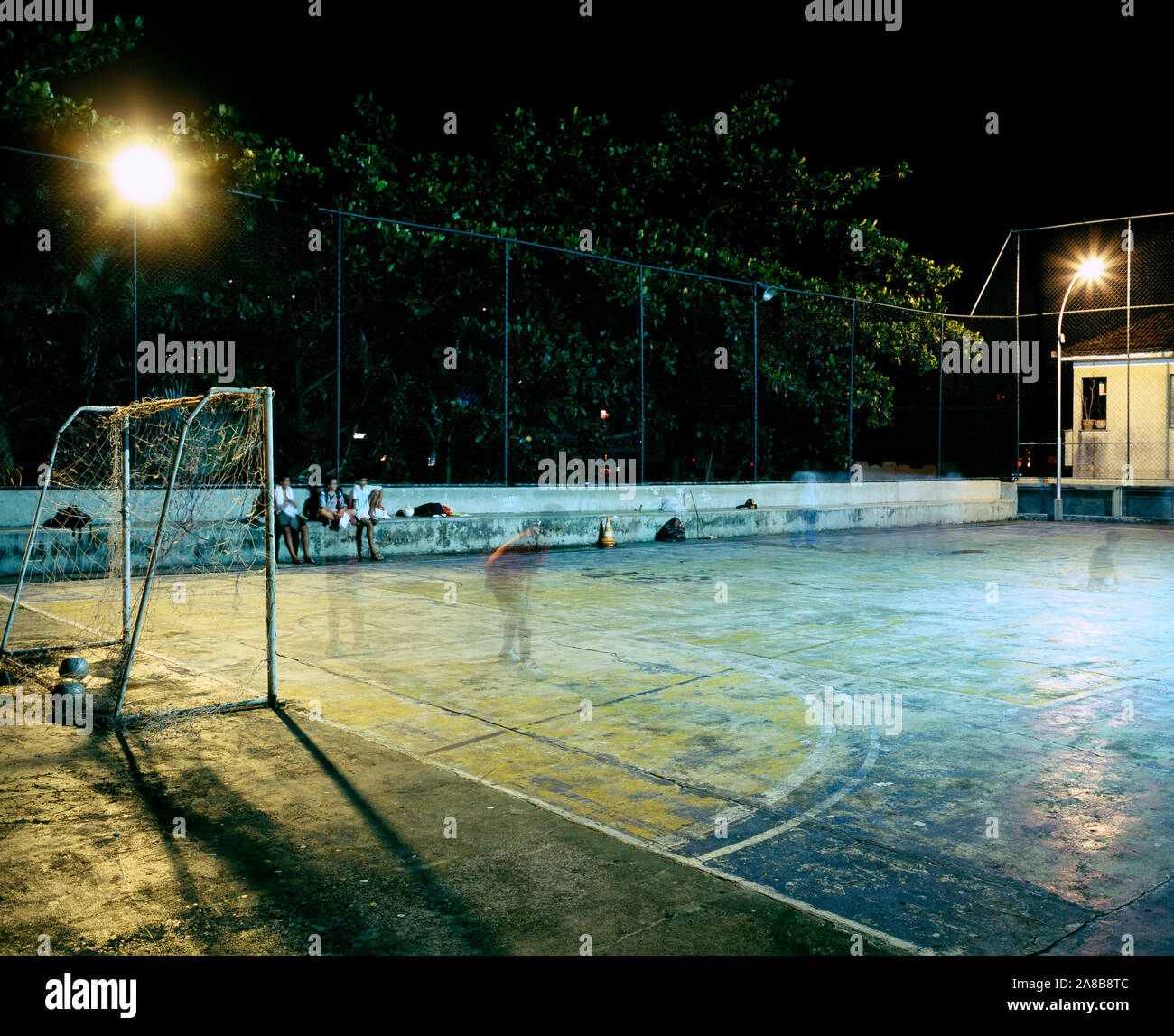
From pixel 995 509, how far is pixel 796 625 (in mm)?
20040

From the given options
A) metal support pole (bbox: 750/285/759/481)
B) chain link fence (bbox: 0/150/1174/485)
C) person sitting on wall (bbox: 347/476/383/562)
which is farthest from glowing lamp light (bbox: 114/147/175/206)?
metal support pole (bbox: 750/285/759/481)

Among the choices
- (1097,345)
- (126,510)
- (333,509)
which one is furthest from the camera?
(1097,345)

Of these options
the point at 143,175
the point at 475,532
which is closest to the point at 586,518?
the point at 475,532

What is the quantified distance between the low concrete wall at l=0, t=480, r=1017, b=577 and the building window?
7427 mm

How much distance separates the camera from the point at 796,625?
9.60 meters

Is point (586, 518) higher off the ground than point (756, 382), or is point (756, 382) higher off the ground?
point (756, 382)

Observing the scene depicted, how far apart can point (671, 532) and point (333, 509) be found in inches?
284

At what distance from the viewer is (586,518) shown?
1838 centimetres

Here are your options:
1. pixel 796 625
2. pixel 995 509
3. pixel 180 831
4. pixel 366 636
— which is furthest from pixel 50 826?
pixel 995 509

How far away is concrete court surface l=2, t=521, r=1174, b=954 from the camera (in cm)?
384

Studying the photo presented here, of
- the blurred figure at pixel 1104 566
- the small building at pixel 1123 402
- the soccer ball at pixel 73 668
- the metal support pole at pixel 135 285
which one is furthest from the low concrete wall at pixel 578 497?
the blurred figure at pixel 1104 566

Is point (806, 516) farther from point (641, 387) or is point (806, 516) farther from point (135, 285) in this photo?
point (135, 285)

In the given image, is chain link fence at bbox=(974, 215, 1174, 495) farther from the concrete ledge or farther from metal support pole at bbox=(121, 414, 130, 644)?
metal support pole at bbox=(121, 414, 130, 644)
